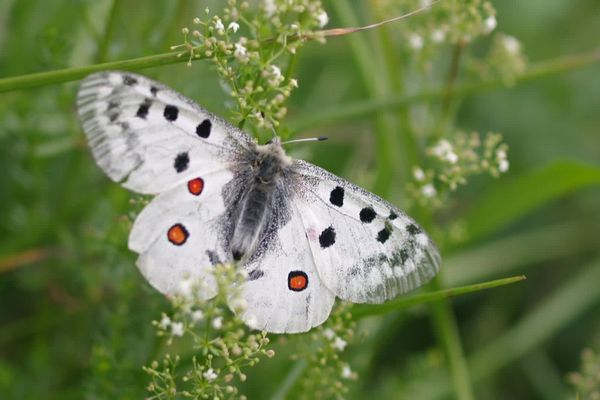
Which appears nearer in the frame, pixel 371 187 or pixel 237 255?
pixel 237 255

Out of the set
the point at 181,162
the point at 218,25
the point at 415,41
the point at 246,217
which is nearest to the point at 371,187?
the point at 415,41

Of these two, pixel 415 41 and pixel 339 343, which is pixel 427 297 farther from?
pixel 415 41

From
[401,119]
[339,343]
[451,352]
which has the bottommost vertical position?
[451,352]

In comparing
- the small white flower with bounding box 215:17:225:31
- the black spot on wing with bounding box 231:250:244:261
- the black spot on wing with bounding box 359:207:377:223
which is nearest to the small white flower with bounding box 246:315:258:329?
the black spot on wing with bounding box 231:250:244:261

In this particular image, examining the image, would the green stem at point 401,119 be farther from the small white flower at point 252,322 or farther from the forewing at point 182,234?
the small white flower at point 252,322

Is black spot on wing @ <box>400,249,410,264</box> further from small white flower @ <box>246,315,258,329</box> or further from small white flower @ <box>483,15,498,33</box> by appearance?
small white flower @ <box>483,15,498,33</box>
